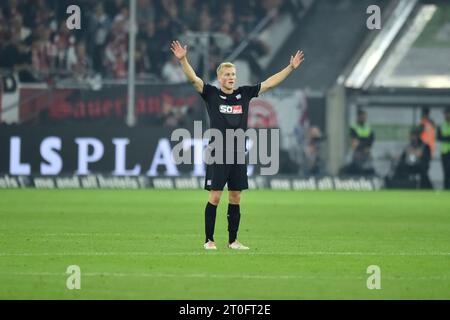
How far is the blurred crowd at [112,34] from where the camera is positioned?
3603cm

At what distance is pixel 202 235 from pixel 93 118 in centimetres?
1720

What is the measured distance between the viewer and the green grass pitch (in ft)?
39.4

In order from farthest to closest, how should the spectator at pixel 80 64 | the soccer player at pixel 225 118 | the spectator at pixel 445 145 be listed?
the spectator at pixel 80 64, the spectator at pixel 445 145, the soccer player at pixel 225 118

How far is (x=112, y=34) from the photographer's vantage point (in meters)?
37.3

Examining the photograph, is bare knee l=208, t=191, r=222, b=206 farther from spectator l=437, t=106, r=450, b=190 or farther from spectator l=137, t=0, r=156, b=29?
spectator l=137, t=0, r=156, b=29

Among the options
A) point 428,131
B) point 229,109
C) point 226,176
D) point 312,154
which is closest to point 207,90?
point 229,109

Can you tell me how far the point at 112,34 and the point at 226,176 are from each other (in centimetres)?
2259

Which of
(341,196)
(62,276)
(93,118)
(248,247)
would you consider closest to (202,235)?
(248,247)

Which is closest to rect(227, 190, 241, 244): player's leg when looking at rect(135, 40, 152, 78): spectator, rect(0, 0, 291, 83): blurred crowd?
rect(0, 0, 291, 83): blurred crowd

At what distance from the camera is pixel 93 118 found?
34719mm

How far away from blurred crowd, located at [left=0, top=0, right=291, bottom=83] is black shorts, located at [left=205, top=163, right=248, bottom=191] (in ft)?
67.2

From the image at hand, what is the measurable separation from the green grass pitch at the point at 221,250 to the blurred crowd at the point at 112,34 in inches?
388

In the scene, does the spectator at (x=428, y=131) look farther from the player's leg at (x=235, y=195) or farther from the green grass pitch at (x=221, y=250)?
the player's leg at (x=235, y=195)

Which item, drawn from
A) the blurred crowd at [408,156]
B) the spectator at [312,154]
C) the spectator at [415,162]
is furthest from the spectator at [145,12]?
the spectator at [415,162]
